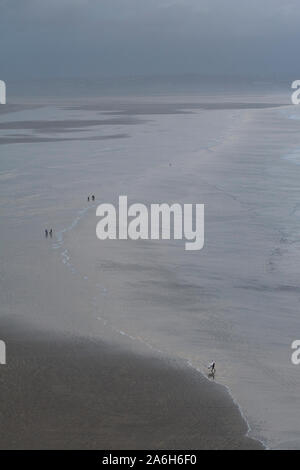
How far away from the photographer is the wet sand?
55.0 feet

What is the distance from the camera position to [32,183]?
159 feet

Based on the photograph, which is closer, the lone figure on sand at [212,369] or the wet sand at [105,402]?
the wet sand at [105,402]

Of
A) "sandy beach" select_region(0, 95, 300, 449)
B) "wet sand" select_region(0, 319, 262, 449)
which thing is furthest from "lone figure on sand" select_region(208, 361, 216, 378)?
"wet sand" select_region(0, 319, 262, 449)

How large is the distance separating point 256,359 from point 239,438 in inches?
178

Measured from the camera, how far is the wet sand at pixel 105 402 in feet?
55.0

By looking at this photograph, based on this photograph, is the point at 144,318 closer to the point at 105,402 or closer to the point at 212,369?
the point at 212,369

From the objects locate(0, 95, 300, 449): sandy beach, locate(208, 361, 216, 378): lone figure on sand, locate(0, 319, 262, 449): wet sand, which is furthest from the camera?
locate(208, 361, 216, 378): lone figure on sand

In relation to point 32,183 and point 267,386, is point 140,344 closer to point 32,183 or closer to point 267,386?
point 267,386

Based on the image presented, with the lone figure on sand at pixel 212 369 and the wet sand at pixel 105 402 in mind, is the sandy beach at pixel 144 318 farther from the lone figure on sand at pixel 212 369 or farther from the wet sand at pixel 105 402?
the lone figure on sand at pixel 212 369

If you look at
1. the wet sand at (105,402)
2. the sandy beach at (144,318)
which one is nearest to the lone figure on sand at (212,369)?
the sandy beach at (144,318)

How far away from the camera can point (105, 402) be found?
60.2ft

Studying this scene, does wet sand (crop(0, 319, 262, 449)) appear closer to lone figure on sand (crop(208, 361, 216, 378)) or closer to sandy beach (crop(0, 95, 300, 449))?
sandy beach (crop(0, 95, 300, 449))
